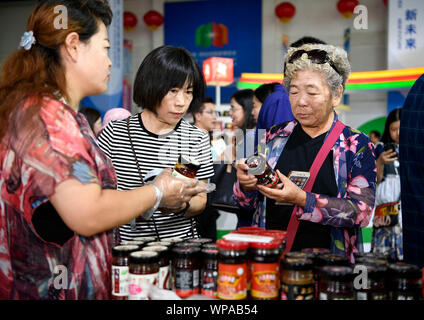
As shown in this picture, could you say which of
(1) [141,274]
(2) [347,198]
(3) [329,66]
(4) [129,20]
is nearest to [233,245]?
(1) [141,274]

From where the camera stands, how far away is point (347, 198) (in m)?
1.71

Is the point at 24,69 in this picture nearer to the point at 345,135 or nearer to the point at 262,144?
the point at 262,144

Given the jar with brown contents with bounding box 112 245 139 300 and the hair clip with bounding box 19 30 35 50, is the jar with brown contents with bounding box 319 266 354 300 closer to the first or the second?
the jar with brown contents with bounding box 112 245 139 300

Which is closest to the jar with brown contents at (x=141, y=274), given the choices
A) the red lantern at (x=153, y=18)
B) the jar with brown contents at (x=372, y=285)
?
the jar with brown contents at (x=372, y=285)


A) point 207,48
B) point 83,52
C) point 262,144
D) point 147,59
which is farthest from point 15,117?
point 207,48

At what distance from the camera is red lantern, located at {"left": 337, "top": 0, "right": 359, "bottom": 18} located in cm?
988

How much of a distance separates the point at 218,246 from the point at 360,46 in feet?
35.9

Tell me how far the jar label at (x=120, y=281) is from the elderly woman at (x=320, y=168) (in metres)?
0.64

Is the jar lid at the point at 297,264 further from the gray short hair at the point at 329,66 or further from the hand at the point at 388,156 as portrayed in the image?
the hand at the point at 388,156

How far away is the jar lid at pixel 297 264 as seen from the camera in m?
1.14

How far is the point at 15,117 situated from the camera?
1.16 m

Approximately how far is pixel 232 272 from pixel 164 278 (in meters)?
0.24

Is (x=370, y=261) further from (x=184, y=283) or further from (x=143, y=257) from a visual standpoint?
(x=143, y=257)

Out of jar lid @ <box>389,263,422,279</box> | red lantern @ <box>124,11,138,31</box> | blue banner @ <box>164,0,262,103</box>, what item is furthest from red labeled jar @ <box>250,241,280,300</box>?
red lantern @ <box>124,11,138,31</box>
